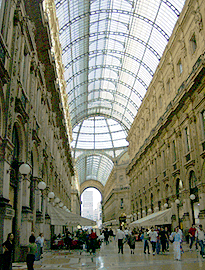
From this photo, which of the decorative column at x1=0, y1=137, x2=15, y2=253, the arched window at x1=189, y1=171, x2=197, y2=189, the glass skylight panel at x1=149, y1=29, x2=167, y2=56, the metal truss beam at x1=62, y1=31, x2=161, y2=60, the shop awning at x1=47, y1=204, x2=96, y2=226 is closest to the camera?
the decorative column at x1=0, y1=137, x2=15, y2=253

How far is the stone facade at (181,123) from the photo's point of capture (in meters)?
22.6

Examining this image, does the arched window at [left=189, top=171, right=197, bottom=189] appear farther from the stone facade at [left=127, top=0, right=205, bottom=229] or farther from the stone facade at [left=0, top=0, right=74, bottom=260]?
the stone facade at [left=0, top=0, right=74, bottom=260]

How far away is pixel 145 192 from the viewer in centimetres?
4247

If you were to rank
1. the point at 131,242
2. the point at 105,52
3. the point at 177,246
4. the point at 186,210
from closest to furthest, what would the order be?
the point at 177,246 < the point at 131,242 < the point at 186,210 < the point at 105,52

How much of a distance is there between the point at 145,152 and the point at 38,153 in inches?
983

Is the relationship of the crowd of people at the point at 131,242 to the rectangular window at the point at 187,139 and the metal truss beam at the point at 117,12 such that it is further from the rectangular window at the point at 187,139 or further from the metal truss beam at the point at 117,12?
the metal truss beam at the point at 117,12

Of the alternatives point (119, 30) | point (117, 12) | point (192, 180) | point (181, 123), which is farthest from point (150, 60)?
point (192, 180)

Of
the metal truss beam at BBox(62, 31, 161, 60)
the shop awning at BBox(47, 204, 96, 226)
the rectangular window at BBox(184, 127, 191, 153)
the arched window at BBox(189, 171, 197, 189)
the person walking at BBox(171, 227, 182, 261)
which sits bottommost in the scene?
the person walking at BBox(171, 227, 182, 261)

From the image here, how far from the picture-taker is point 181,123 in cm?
2700

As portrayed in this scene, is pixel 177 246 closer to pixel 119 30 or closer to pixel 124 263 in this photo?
pixel 124 263

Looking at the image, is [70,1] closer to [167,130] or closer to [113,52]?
[113,52]

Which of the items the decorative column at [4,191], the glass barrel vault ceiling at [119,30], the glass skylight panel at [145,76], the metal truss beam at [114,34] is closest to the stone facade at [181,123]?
the glass barrel vault ceiling at [119,30]

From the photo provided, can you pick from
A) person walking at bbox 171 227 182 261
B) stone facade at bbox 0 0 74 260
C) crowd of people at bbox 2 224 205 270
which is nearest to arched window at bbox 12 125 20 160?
stone facade at bbox 0 0 74 260

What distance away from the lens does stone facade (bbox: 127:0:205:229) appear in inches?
890
